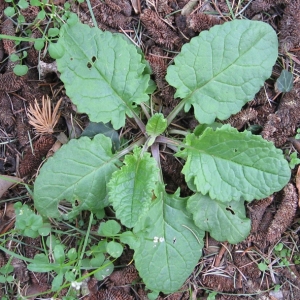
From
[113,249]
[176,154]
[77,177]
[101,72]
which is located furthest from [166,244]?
[101,72]

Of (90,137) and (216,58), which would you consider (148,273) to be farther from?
(216,58)

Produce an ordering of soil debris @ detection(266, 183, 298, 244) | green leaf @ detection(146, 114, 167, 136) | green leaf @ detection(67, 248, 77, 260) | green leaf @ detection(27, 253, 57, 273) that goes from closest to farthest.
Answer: green leaf @ detection(27, 253, 57, 273) < green leaf @ detection(67, 248, 77, 260) < green leaf @ detection(146, 114, 167, 136) < soil debris @ detection(266, 183, 298, 244)

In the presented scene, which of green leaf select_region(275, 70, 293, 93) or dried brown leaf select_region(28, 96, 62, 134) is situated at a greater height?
green leaf select_region(275, 70, 293, 93)

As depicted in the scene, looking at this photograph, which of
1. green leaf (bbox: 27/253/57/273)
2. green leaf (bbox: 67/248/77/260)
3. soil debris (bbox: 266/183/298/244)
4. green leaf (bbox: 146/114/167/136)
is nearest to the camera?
green leaf (bbox: 27/253/57/273)

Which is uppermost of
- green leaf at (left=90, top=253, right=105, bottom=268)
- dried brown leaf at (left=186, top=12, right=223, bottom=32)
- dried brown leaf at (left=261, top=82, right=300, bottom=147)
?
dried brown leaf at (left=186, top=12, right=223, bottom=32)

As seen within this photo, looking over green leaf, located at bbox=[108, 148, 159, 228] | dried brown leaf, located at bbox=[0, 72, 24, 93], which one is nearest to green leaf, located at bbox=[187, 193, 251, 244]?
green leaf, located at bbox=[108, 148, 159, 228]

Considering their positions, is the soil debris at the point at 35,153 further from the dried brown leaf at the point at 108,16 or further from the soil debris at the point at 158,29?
the soil debris at the point at 158,29

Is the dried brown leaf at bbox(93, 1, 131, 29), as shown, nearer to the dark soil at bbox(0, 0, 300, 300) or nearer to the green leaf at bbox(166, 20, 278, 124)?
the dark soil at bbox(0, 0, 300, 300)
